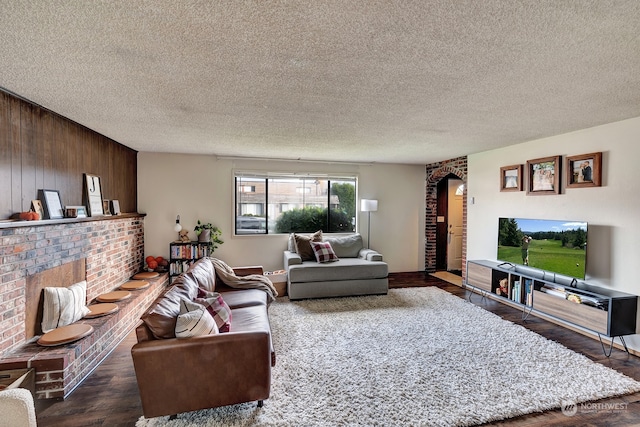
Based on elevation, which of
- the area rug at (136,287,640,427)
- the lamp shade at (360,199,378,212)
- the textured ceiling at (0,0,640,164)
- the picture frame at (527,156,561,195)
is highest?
the textured ceiling at (0,0,640,164)

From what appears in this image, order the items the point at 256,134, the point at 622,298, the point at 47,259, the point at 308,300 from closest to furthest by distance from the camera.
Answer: the point at 47,259
the point at 622,298
the point at 256,134
the point at 308,300

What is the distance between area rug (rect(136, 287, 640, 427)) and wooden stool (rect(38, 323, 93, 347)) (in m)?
1.04

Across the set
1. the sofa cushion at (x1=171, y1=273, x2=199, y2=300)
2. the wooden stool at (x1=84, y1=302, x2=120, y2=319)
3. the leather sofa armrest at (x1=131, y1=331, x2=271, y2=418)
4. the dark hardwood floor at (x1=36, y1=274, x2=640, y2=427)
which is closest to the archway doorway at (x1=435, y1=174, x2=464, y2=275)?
the dark hardwood floor at (x1=36, y1=274, x2=640, y2=427)

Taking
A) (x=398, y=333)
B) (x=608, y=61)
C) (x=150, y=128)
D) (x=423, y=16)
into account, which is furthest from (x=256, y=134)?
(x=608, y=61)

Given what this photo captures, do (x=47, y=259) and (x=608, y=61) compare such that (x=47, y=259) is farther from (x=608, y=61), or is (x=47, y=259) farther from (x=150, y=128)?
(x=608, y=61)

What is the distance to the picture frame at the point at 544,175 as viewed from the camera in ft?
12.5

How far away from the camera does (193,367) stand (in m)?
2.01

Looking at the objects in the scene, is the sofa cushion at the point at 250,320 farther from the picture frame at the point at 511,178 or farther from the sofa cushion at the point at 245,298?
the picture frame at the point at 511,178

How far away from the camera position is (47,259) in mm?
2734

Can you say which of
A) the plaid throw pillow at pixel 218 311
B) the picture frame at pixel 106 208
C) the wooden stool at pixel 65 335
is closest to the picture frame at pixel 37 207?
the wooden stool at pixel 65 335

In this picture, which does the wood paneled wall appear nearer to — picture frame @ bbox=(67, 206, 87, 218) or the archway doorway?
picture frame @ bbox=(67, 206, 87, 218)

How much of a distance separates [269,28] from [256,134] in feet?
7.69

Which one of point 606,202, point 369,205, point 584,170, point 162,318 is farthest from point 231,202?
point 606,202
